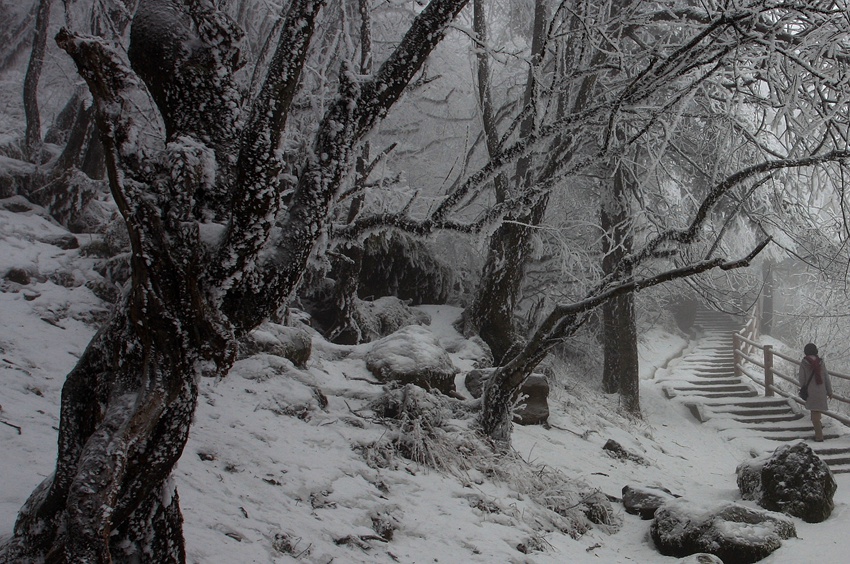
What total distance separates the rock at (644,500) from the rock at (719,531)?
0.34 m

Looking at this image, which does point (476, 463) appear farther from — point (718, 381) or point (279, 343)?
point (718, 381)

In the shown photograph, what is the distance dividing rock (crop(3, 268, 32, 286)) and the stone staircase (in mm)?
10257

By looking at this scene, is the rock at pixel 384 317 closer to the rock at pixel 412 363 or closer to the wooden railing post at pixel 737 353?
the rock at pixel 412 363

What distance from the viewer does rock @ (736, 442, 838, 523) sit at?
580 centimetres

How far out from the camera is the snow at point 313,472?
3.33 m

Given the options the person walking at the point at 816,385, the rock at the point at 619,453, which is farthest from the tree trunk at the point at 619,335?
the rock at the point at 619,453

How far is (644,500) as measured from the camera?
18.2ft

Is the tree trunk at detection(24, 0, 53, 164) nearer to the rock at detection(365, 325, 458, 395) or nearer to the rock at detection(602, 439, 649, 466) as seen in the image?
the rock at detection(365, 325, 458, 395)

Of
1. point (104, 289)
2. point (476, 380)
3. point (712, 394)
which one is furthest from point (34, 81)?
point (712, 394)

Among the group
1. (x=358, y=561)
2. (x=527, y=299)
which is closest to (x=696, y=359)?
(x=527, y=299)

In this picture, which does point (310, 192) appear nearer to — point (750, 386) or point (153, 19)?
point (153, 19)

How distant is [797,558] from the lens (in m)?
4.55

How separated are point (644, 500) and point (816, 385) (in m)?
6.20

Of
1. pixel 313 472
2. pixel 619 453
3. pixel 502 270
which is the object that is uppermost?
pixel 502 270
